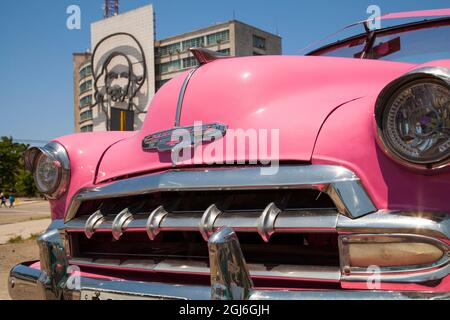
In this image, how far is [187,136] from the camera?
1.91 meters

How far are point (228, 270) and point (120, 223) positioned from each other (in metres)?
0.66

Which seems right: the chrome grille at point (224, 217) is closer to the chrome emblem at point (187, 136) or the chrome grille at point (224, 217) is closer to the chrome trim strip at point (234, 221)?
the chrome trim strip at point (234, 221)

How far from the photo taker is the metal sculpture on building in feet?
145

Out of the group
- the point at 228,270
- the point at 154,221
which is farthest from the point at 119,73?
the point at 228,270

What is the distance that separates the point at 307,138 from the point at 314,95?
35 cm

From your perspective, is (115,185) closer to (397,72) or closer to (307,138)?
(307,138)

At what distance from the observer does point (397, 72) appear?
7.20 ft

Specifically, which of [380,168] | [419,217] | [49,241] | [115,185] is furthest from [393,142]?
[49,241]

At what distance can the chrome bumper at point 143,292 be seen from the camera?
1375 millimetres

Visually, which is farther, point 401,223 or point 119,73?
point 119,73

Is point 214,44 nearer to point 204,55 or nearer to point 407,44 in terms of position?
point 407,44

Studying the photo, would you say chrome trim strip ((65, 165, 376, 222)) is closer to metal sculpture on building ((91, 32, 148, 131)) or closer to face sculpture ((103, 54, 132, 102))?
metal sculpture on building ((91, 32, 148, 131))

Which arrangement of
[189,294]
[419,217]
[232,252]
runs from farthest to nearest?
[189,294] < [232,252] < [419,217]

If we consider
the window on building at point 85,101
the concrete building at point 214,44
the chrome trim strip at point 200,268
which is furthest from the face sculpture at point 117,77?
the chrome trim strip at point 200,268
